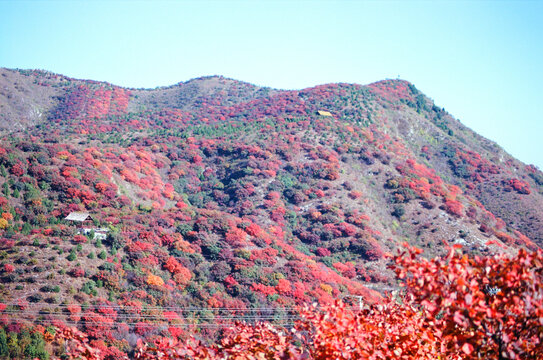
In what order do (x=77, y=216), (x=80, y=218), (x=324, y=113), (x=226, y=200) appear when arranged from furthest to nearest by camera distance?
(x=324, y=113), (x=226, y=200), (x=77, y=216), (x=80, y=218)

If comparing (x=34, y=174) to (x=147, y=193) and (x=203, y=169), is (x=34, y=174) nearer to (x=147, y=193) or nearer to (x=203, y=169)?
(x=147, y=193)

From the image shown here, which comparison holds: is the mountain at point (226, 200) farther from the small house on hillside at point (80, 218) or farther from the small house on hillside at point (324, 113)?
the small house on hillside at point (80, 218)

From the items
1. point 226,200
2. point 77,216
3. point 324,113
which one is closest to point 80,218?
point 77,216

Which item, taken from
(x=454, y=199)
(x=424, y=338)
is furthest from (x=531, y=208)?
(x=424, y=338)

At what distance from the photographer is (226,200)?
51094 millimetres

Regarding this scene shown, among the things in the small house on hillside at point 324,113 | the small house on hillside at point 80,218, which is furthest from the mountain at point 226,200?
the small house on hillside at point 80,218

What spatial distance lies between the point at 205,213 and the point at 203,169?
22.1 m

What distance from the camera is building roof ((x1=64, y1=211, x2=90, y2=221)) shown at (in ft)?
101

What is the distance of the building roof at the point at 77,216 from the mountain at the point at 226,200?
3.05 feet

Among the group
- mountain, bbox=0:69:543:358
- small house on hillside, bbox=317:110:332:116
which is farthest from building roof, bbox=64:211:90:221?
small house on hillside, bbox=317:110:332:116

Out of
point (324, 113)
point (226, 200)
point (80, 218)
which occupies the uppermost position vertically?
point (324, 113)

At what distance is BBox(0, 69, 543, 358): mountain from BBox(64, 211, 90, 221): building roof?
93 centimetres

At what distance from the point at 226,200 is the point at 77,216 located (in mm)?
22169

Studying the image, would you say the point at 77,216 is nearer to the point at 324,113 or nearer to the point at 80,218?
the point at 80,218
